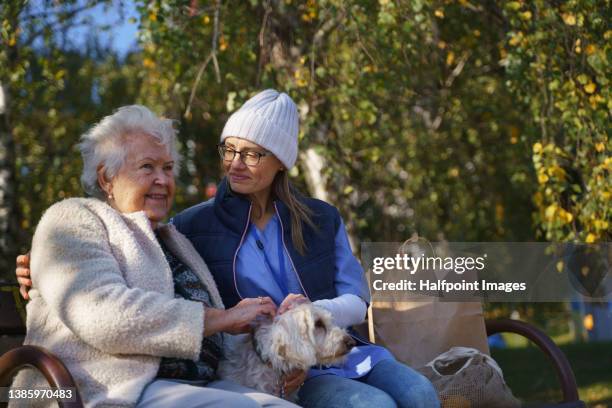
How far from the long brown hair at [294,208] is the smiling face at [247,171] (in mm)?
76

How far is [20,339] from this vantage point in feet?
10.5

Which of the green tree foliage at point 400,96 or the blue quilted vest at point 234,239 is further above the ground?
the green tree foliage at point 400,96

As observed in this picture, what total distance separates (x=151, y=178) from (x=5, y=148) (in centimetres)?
397

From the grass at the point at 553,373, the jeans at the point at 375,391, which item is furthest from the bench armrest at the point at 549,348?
the grass at the point at 553,373

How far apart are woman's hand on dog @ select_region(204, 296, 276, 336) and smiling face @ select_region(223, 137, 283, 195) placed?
1.96 feet

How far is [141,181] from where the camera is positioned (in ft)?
9.70

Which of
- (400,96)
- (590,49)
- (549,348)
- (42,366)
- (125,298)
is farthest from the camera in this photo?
(400,96)

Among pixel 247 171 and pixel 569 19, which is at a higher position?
pixel 569 19

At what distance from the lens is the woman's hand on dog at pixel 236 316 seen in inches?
108

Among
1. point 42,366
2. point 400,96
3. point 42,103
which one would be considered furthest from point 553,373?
point 42,366

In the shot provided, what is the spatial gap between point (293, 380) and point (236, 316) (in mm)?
313

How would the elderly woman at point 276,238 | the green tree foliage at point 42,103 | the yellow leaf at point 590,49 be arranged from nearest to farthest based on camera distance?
the elderly woman at point 276,238, the yellow leaf at point 590,49, the green tree foliage at point 42,103

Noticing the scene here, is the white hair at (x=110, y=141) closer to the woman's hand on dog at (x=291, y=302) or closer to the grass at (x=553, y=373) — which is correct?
the woman's hand on dog at (x=291, y=302)

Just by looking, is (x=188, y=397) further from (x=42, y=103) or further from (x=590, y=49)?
(x=42, y=103)
